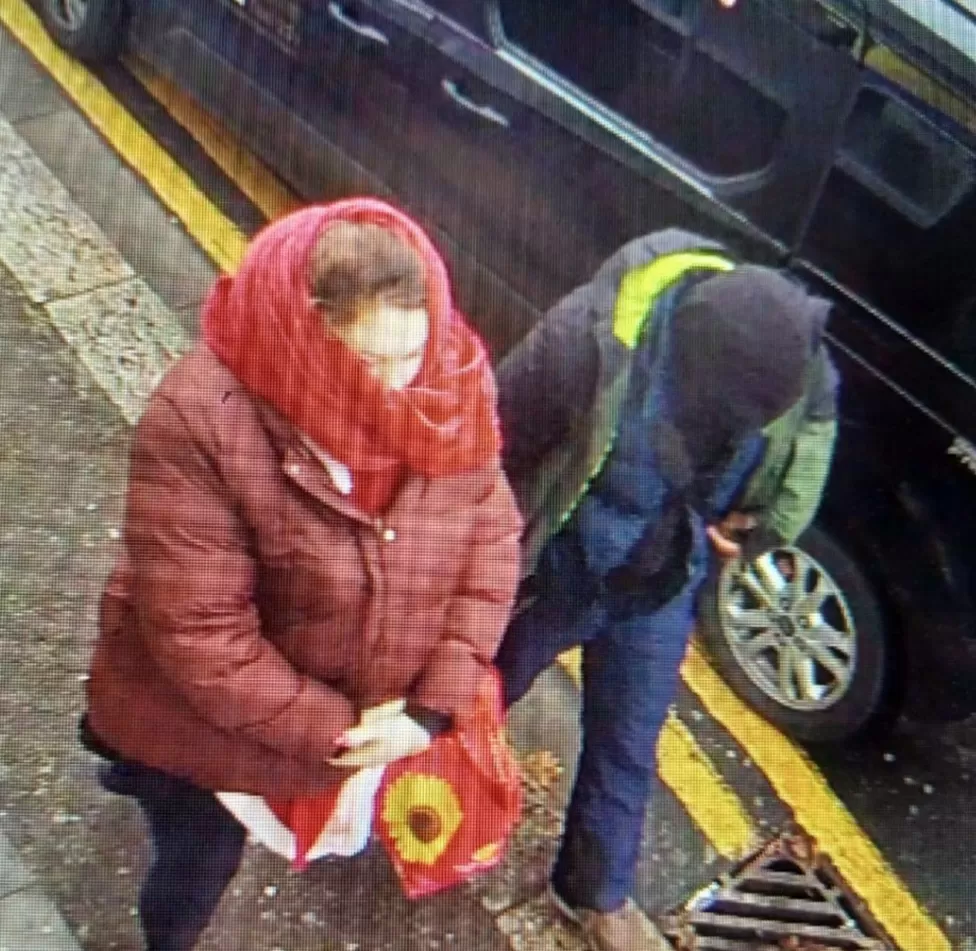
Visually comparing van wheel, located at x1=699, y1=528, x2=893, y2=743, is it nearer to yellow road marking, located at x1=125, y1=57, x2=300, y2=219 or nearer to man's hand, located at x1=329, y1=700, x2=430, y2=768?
man's hand, located at x1=329, y1=700, x2=430, y2=768

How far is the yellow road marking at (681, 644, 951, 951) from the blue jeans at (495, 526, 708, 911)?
0.48 m

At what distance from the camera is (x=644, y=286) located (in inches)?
82.2

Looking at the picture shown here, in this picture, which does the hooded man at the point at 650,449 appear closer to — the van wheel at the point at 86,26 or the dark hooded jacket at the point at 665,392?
the dark hooded jacket at the point at 665,392

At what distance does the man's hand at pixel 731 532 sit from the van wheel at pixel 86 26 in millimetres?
2372

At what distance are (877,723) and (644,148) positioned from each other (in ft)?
3.61

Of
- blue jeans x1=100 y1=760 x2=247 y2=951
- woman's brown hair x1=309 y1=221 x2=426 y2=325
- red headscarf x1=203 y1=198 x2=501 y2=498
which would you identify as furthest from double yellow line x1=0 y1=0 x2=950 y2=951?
woman's brown hair x1=309 y1=221 x2=426 y2=325

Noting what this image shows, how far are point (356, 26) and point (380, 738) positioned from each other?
176cm

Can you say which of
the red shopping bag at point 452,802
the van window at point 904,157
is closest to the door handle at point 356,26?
the van window at point 904,157

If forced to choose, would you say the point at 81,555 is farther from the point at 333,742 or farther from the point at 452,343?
the point at 452,343

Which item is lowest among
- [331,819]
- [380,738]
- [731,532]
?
[331,819]

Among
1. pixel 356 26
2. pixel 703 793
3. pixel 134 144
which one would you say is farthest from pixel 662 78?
pixel 134 144

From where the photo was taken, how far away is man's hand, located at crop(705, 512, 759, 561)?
2314 millimetres

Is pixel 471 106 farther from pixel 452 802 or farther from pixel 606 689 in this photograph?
pixel 452 802

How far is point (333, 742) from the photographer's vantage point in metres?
1.97
